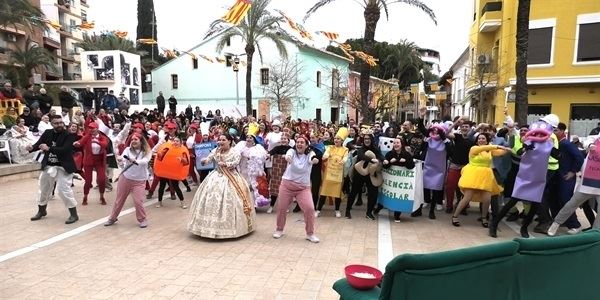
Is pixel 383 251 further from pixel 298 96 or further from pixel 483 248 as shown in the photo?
pixel 298 96

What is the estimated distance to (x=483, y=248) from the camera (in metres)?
2.54

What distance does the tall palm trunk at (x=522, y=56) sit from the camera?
470 inches

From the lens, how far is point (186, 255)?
232 inches

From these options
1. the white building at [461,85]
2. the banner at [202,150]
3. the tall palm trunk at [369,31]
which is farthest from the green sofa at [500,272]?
the white building at [461,85]

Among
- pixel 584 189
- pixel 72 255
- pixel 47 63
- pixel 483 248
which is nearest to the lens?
pixel 483 248

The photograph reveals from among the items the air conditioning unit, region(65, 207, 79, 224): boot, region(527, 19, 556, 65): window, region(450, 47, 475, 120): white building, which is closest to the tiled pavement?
region(65, 207, 79, 224): boot

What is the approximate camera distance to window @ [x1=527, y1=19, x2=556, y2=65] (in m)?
21.1

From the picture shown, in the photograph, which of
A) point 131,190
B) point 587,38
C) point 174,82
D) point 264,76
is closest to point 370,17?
point 131,190

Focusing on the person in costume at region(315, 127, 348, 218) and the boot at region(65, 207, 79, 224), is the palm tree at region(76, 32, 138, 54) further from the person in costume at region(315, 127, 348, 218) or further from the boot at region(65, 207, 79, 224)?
the person in costume at region(315, 127, 348, 218)

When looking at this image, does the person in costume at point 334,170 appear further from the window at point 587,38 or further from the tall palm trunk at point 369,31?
the window at point 587,38

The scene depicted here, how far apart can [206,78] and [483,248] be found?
40068 millimetres

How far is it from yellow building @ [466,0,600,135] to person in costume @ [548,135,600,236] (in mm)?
16349

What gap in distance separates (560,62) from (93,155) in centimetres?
2163

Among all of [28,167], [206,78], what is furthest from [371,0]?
[206,78]
